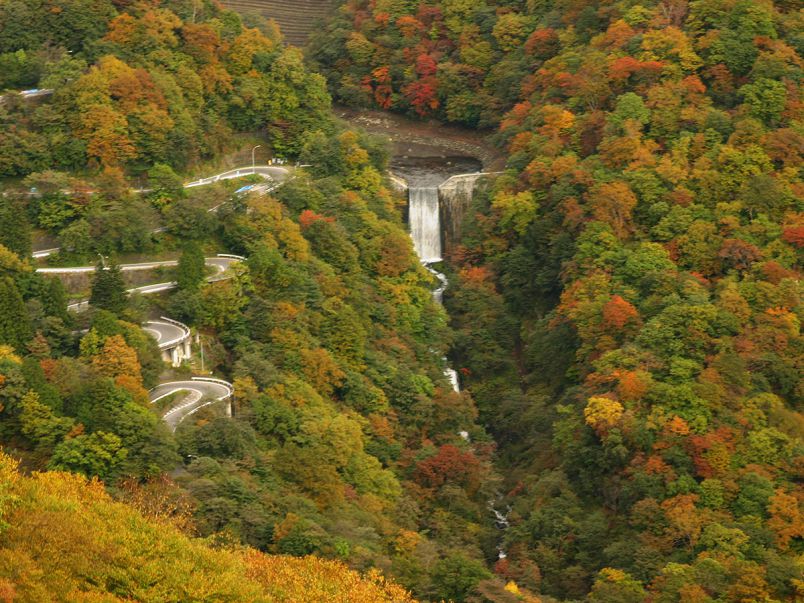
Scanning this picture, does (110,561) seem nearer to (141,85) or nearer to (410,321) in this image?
(410,321)

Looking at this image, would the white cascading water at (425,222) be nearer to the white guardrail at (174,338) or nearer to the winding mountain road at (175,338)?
the winding mountain road at (175,338)

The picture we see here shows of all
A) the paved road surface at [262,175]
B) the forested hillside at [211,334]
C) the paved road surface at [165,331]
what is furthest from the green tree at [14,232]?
the paved road surface at [262,175]

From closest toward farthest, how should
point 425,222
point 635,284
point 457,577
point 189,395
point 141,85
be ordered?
1. point 457,577
2. point 189,395
3. point 635,284
4. point 141,85
5. point 425,222

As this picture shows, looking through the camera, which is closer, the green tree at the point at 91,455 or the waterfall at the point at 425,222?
the green tree at the point at 91,455

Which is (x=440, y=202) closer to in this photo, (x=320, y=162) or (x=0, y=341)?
(x=320, y=162)

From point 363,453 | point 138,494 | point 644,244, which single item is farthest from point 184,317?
point 644,244

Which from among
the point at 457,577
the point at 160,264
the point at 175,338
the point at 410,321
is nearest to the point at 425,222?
the point at 410,321
